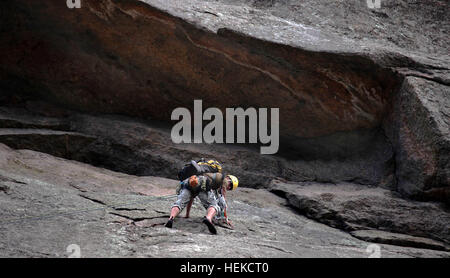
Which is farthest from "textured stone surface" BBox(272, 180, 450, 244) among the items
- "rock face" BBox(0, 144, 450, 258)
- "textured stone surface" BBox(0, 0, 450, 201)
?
"textured stone surface" BBox(0, 0, 450, 201)

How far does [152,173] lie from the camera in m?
10.6

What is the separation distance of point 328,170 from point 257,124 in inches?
83.2

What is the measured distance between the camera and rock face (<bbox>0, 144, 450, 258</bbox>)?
588 centimetres

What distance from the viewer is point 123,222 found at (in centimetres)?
687

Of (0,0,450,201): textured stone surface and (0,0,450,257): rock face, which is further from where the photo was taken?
(0,0,450,201): textured stone surface

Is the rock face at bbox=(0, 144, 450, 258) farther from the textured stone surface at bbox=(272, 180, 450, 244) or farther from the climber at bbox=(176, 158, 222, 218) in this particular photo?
the climber at bbox=(176, 158, 222, 218)

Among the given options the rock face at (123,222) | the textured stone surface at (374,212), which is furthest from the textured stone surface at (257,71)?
the rock face at (123,222)

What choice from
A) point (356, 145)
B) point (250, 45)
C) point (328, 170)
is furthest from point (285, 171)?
point (250, 45)

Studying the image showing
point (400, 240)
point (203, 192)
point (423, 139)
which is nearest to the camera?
point (203, 192)

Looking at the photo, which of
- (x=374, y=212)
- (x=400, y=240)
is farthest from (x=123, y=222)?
(x=374, y=212)

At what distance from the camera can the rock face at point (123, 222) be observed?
19.3ft

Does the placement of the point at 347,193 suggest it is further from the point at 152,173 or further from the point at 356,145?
the point at 152,173

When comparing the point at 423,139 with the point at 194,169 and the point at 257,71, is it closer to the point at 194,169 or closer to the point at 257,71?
the point at 257,71

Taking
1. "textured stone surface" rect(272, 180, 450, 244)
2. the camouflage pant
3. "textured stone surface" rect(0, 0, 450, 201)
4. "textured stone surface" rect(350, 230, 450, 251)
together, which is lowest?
"textured stone surface" rect(350, 230, 450, 251)
